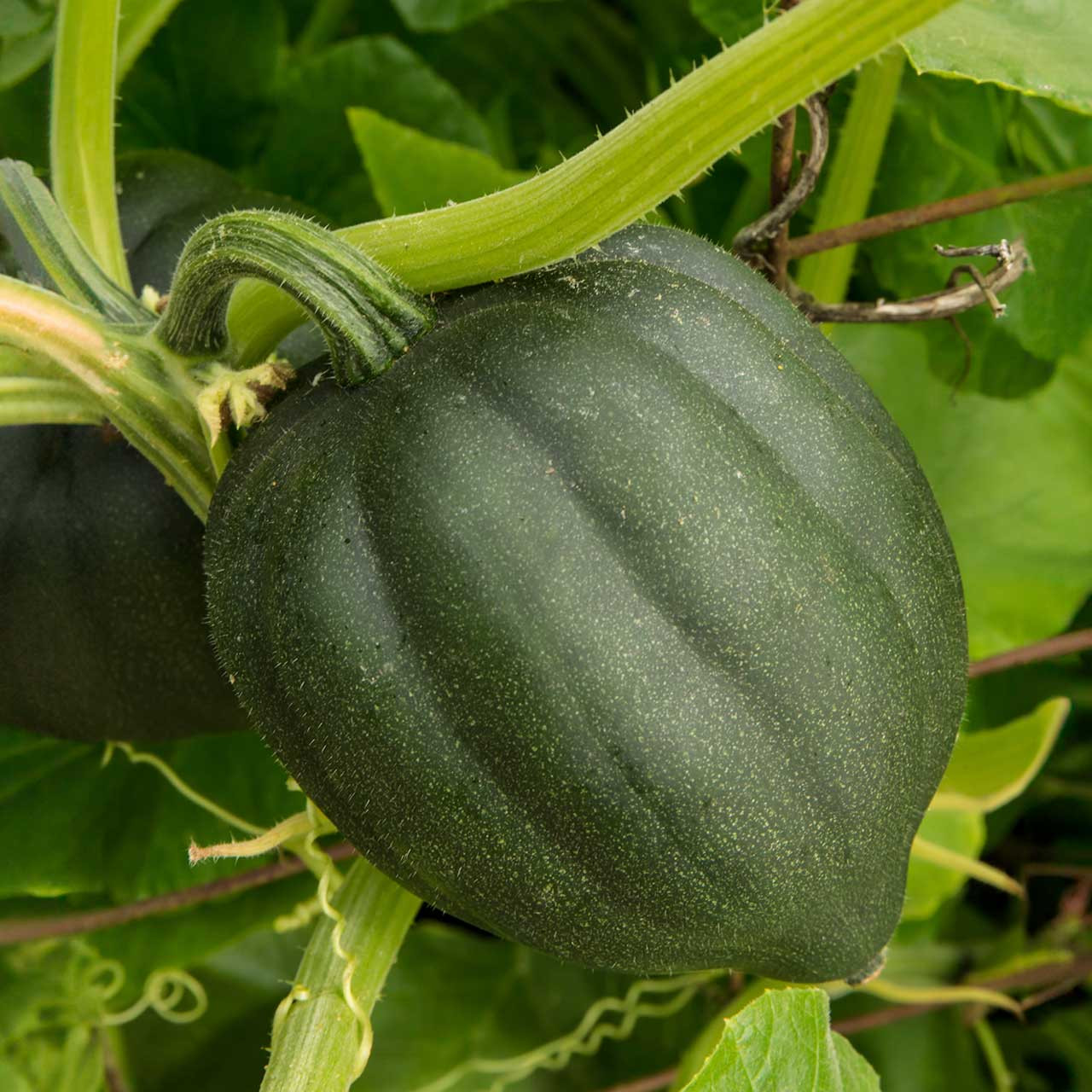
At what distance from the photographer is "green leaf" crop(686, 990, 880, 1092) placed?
72cm

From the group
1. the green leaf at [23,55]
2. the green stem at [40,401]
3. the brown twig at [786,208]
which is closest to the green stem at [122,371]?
the green stem at [40,401]

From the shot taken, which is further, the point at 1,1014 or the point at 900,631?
the point at 1,1014

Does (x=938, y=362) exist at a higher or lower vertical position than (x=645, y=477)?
lower

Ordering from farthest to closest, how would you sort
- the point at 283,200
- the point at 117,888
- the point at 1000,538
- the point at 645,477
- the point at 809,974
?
the point at 1000,538
the point at 117,888
the point at 283,200
the point at 809,974
the point at 645,477

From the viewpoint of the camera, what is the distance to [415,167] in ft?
3.58

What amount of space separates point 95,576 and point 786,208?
511 mm

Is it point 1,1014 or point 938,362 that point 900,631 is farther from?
point 1,1014

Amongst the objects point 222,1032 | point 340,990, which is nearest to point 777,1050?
point 340,990

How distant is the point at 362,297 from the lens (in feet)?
2.24

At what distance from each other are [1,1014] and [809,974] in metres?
0.80

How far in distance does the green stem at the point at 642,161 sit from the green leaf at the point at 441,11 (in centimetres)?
59

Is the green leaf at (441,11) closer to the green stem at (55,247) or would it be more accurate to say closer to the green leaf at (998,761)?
the green stem at (55,247)

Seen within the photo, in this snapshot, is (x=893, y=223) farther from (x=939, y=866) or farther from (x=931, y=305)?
(x=939, y=866)

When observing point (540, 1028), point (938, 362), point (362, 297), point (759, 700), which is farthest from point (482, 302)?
point (540, 1028)
